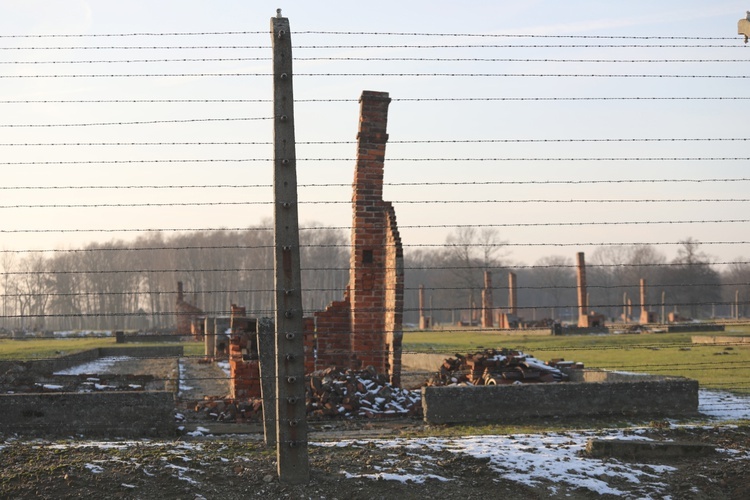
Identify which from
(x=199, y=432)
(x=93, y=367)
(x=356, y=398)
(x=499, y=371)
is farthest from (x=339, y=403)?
(x=93, y=367)

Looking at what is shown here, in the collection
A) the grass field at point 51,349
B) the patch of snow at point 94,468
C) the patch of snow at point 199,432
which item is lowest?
the grass field at point 51,349

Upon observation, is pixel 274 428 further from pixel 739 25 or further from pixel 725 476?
pixel 739 25

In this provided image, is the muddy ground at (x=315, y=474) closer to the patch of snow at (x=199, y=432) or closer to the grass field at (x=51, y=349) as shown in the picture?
the patch of snow at (x=199, y=432)

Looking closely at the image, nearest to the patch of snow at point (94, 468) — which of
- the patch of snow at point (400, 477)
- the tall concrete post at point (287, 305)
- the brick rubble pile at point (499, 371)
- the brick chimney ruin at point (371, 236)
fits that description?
the tall concrete post at point (287, 305)

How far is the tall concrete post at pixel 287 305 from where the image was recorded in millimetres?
5707

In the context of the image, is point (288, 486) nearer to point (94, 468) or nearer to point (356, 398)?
point (94, 468)

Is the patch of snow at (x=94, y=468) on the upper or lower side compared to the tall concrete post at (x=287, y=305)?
lower

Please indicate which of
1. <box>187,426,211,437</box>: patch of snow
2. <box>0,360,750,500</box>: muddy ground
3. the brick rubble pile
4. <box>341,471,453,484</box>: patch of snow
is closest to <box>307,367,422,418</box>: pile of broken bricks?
the brick rubble pile

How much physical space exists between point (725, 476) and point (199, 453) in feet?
12.9

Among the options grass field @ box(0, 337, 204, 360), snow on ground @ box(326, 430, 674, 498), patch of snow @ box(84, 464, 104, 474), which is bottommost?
grass field @ box(0, 337, 204, 360)

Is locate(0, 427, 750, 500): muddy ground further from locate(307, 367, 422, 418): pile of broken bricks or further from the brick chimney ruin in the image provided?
the brick chimney ruin

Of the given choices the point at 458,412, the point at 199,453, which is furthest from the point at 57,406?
the point at 458,412

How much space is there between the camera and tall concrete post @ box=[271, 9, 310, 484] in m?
5.71

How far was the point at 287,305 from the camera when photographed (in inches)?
226
